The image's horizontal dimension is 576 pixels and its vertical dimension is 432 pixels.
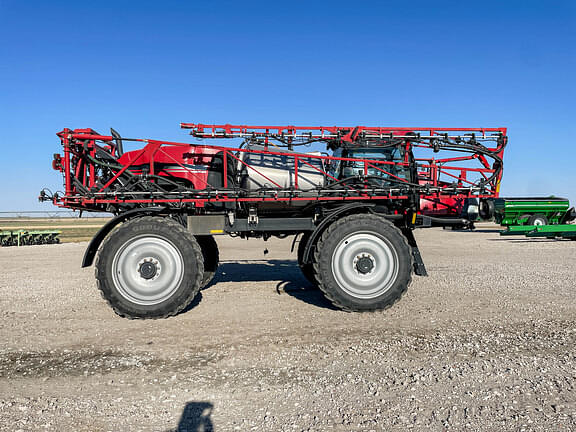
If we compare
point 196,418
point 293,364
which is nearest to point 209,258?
point 293,364

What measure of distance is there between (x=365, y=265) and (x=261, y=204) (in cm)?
199

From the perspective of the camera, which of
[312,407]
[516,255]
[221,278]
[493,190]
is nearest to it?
[312,407]

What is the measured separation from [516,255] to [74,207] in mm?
14197

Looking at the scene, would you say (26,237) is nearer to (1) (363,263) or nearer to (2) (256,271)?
(2) (256,271)

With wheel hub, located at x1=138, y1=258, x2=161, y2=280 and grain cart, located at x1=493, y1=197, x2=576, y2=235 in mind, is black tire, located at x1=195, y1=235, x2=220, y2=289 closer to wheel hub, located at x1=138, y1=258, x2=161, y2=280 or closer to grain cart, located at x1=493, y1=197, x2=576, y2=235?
wheel hub, located at x1=138, y1=258, x2=161, y2=280

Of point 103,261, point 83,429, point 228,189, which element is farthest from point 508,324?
point 103,261

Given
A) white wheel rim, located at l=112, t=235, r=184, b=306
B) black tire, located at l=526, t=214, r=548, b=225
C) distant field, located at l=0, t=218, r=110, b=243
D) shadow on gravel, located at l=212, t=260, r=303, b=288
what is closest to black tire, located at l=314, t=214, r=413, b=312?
white wheel rim, located at l=112, t=235, r=184, b=306

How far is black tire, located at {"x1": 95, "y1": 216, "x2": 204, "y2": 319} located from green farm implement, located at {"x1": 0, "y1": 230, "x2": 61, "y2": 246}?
71.1 ft

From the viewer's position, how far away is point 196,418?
2.94m

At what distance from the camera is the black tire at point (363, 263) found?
592cm

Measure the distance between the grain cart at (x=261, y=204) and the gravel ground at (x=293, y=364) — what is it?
54cm

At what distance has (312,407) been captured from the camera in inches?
122

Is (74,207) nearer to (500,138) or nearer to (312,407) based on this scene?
(312,407)

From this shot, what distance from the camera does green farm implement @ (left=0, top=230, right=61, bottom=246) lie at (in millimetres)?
23000
